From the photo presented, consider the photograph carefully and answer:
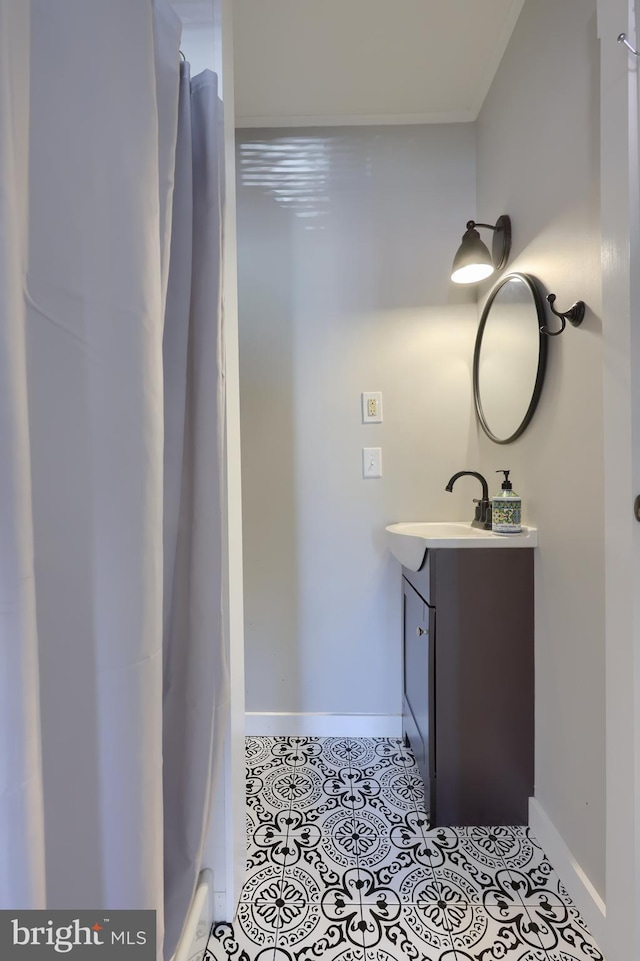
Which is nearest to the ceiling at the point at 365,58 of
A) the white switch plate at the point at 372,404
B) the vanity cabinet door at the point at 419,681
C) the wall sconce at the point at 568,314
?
the wall sconce at the point at 568,314

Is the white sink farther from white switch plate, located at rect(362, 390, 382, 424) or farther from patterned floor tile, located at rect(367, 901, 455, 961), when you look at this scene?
patterned floor tile, located at rect(367, 901, 455, 961)

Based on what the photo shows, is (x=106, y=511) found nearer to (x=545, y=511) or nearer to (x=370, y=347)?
(x=545, y=511)

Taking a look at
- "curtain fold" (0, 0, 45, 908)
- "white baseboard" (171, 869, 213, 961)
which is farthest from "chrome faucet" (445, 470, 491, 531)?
"curtain fold" (0, 0, 45, 908)

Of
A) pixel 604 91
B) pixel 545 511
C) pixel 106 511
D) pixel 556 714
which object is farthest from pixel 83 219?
pixel 556 714

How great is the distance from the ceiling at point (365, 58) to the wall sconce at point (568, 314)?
103cm

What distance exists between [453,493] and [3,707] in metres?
1.60

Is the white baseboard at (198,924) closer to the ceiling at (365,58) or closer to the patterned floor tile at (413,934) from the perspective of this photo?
the patterned floor tile at (413,934)

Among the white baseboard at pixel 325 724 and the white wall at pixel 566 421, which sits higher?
the white wall at pixel 566 421

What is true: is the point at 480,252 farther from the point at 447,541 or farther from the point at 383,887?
the point at 383,887

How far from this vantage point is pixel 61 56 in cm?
52

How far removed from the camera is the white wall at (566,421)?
0.98 meters

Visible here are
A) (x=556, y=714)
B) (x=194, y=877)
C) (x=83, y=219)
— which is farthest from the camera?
(x=556, y=714)

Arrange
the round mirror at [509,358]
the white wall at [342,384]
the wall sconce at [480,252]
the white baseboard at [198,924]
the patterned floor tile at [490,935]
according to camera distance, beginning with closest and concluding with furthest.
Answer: the white baseboard at [198,924] → the patterned floor tile at [490,935] → the round mirror at [509,358] → the wall sconce at [480,252] → the white wall at [342,384]

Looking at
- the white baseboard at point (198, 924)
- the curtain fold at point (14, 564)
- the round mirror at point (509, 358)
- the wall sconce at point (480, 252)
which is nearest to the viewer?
the curtain fold at point (14, 564)
